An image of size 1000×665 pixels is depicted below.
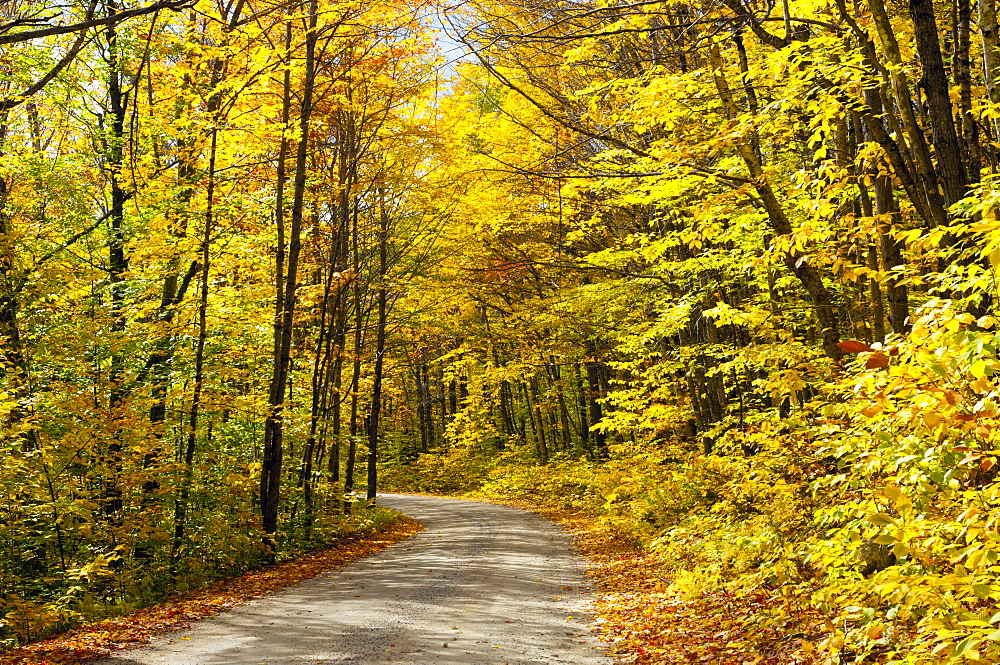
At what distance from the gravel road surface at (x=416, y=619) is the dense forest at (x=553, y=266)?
1.65 metres

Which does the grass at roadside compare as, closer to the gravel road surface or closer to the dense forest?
the gravel road surface

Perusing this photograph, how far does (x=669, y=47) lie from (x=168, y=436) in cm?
1108

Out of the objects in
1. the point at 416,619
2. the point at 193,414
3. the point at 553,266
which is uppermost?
the point at 553,266

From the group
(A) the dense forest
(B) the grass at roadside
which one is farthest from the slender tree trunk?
(B) the grass at roadside

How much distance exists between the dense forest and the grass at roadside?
0.51m

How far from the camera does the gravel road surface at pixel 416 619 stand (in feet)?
20.7

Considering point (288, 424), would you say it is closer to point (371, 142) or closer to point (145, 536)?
point (145, 536)

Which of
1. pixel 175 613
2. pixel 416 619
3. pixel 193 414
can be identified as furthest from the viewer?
pixel 193 414

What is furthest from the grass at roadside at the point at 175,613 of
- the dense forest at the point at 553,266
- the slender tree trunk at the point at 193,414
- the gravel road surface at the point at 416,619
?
the slender tree trunk at the point at 193,414

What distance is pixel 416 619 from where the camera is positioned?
25.5ft

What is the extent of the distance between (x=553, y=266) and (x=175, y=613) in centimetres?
791

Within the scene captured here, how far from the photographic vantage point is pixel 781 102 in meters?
6.26

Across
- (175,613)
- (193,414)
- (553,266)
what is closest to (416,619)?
(175,613)

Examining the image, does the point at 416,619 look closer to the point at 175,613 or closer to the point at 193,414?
the point at 175,613
